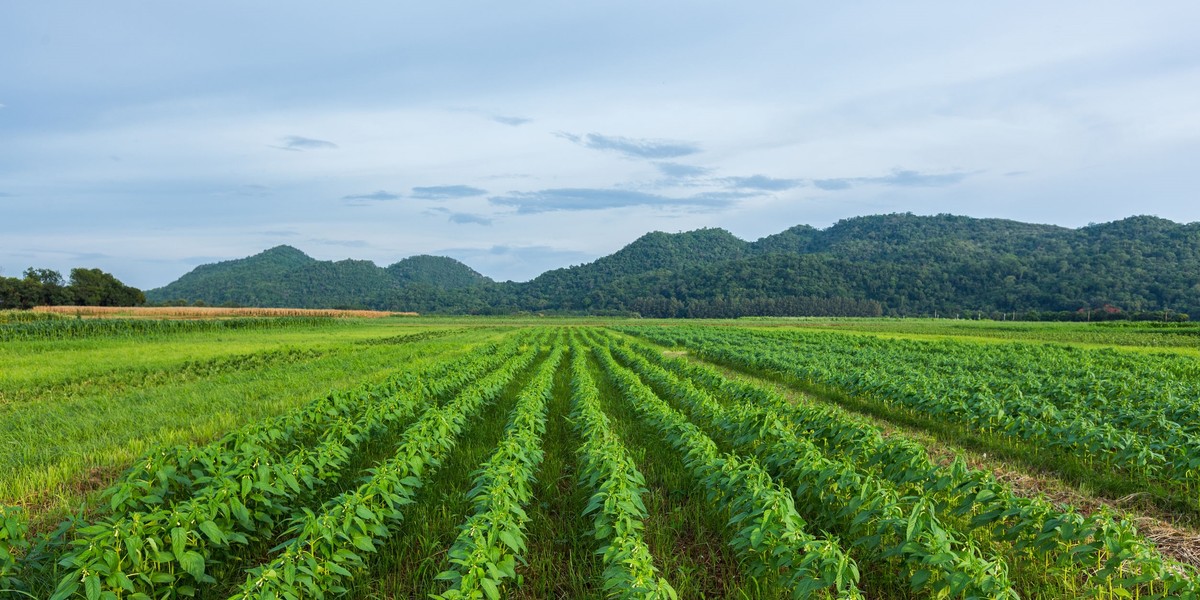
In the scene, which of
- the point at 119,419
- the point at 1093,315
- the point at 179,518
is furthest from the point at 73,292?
the point at 1093,315

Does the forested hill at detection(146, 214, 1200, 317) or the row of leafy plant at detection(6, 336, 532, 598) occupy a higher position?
the forested hill at detection(146, 214, 1200, 317)

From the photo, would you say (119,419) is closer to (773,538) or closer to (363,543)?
(363,543)

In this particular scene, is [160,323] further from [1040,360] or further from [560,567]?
[1040,360]

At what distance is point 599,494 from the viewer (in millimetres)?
4723

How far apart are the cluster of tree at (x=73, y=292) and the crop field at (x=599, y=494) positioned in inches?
3540

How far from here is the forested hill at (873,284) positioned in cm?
9869

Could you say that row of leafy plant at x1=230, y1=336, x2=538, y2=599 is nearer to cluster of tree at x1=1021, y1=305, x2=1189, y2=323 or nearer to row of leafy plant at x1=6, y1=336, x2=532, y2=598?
row of leafy plant at x1=6, y1=336, x2=532, y2=598

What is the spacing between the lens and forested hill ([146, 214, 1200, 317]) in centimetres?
9869

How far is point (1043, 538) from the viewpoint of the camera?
14.5 ft

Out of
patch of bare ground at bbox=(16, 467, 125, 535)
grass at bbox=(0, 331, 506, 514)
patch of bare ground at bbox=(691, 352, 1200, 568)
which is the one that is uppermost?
grass at bbox=(0, 331, 506, 514)

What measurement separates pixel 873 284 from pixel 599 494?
154 m

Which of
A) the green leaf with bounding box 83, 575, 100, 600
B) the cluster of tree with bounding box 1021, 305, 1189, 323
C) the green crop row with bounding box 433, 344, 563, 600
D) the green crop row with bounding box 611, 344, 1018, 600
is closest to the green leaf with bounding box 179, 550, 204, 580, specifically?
the green leaf with bounding box 83, 575, 100, 600

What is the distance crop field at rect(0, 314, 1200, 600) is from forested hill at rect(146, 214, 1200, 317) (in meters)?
108

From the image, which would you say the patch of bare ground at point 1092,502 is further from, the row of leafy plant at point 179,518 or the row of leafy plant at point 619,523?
the row of leafy plant at point 179,518
